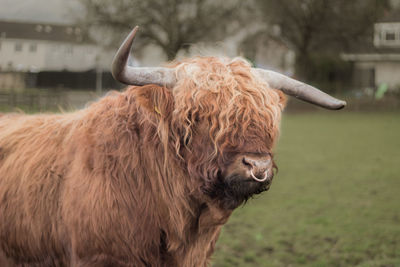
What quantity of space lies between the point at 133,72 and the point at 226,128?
738 millimetres

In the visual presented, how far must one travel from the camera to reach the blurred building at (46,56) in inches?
467

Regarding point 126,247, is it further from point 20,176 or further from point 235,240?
point 235,240

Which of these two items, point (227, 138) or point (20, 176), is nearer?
point (227, 138)

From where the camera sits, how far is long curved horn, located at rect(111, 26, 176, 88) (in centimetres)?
276

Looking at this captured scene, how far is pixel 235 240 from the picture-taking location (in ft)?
19.9

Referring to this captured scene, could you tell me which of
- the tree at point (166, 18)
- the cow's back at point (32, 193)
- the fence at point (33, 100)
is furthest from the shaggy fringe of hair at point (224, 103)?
the tree at point (166, 18)

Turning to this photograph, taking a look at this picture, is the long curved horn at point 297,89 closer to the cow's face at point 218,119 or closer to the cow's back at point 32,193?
the cow's face at point 218,119

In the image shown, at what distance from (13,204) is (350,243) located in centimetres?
450

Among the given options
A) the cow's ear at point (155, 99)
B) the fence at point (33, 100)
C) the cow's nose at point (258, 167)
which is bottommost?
the fence at point (33, 100)

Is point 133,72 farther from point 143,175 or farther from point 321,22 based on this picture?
point 321,22

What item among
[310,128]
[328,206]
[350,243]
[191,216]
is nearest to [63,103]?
[310,128]

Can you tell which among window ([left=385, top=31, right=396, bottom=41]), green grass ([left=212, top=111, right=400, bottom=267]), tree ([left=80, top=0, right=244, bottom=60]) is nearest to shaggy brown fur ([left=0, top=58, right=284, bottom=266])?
green grass ([left=212, top=111, right=400, bottom=267])

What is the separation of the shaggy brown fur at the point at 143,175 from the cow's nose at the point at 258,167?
9 centimetres

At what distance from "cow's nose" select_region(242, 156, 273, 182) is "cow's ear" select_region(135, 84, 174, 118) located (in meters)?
0.72
